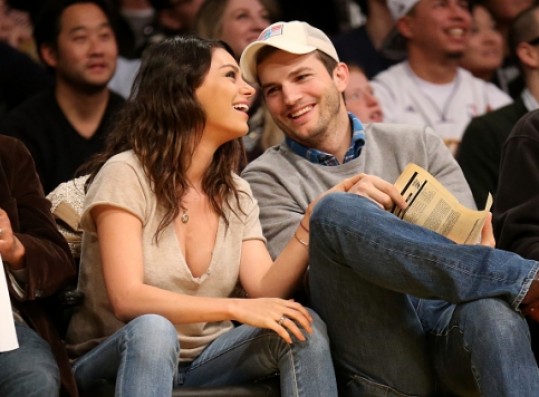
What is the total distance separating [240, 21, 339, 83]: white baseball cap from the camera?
350 cm

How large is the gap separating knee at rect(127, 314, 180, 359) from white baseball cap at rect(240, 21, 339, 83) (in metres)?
1.01

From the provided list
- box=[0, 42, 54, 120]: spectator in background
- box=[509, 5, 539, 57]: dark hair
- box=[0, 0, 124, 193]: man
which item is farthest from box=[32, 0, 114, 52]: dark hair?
box=[509, 5, 539, 57]: dark hair

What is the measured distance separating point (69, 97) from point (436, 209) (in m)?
1.90

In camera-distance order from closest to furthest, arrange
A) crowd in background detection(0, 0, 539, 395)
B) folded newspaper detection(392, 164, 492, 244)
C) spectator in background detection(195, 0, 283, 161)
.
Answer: folded newspaper detection(392, 164, 492, 244)
crowd in background detection(0, 0, 539, 395)
spectator in background detection(195, 0, 283, 161)

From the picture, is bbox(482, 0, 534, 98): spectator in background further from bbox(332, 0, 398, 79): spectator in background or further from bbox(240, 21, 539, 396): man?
bbox(240, 21, 539, 396): man

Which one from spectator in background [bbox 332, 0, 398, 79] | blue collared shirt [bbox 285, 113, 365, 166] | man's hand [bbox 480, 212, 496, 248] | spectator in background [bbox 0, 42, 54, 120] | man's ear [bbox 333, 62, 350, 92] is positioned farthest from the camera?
spectator in background [bbox 332, 0, 398, 79]

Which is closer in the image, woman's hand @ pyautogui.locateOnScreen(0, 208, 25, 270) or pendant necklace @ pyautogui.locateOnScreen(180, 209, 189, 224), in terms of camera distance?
woman's hand @ pyautogui.locateOnScreen(0, 208, 25, 270)

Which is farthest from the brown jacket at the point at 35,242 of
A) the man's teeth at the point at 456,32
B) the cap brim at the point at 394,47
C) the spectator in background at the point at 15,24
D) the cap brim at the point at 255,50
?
the man's teeth at the point at 456,32

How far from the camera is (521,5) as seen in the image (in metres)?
5.65

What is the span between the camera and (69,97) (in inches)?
175

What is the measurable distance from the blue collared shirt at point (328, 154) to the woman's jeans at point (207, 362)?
0.67m

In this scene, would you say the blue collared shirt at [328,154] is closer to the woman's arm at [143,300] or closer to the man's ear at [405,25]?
the woman's arm at [143,300]

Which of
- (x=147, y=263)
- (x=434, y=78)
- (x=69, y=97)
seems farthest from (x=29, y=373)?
→ (x=434, y=78)

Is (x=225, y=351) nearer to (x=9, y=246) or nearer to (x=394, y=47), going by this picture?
(x=9, y=246)
